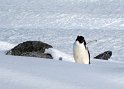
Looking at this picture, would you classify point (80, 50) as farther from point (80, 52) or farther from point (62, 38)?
point (62, 38)

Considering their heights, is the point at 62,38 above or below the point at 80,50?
above

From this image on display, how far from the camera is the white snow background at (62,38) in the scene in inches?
91.7

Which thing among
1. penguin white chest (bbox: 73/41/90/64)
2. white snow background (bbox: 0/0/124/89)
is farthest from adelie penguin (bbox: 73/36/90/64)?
white snow background (bbox: 0/0/124/89)

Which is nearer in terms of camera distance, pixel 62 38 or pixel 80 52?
pixel 80 52

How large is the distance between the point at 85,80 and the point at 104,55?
21.7 feet

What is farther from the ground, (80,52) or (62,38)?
(62,38)

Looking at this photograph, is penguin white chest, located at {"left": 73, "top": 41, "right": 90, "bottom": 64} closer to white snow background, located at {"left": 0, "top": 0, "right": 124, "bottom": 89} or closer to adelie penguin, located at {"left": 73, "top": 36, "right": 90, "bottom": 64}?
adelie penguin, located at {"left": 73, "top": 36, "right": 90, "bottom": 64}

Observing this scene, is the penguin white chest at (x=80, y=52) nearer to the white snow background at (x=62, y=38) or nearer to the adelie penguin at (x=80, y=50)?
the adelie penguin at (x=80, y=50)

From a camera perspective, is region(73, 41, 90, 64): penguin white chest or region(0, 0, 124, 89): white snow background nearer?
region(0, 0, 124, 89): white snow background

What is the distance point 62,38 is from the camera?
49.7 ft

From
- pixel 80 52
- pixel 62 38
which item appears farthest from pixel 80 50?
pixel 62 38

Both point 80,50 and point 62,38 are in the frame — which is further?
point 62,38

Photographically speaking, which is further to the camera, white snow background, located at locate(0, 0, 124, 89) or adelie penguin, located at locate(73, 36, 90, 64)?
adelie penguin, located at locate(73, 36, 90, 64)

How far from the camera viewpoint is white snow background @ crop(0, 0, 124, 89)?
2.33 metres
